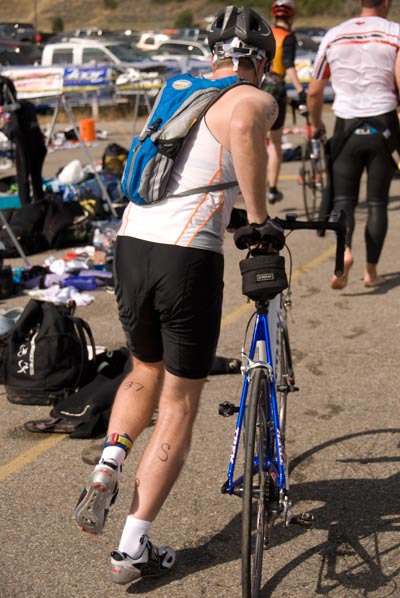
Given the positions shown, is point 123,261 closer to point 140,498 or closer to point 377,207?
point 140,498

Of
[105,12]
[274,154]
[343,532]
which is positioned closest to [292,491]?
[343,532]

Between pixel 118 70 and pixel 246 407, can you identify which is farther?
pixel 118 70

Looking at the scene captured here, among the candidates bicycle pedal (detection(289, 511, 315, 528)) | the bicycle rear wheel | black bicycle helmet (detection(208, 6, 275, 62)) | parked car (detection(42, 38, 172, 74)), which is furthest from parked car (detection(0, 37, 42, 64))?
bicycle pedal (detection(289, 511, 315, 528))

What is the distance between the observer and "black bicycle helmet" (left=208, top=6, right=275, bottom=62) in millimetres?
3309

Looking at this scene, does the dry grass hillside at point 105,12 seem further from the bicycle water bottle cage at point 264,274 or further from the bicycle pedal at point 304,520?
the bicycle pedal at point 304,520

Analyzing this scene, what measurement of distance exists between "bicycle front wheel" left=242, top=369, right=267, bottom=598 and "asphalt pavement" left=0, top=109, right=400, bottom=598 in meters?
0.29

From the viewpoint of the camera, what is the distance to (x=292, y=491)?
4129mm

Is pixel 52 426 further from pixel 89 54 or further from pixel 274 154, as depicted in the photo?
pixel 89 54

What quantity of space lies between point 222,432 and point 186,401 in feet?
4.64

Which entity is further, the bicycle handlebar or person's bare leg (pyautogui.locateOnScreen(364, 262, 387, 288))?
person's bare leg (pyautogui.locateOnScreen(364, 262, 387, 288))

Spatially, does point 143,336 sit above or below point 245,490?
above

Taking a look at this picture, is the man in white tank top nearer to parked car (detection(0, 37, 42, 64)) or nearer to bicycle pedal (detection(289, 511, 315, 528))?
bicycle pedal (detection(289, 511, 315, 528))

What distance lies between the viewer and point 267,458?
11.1 feet

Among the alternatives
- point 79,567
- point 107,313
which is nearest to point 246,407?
point 79,567
